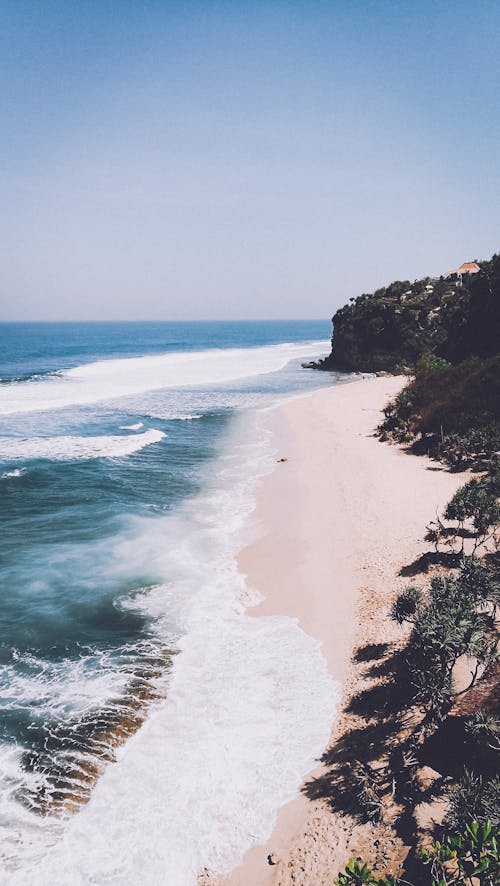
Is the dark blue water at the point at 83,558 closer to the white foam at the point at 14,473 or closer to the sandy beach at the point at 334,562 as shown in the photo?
the white foam at the point at 14,473

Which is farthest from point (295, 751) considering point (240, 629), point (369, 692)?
point (240, 629)

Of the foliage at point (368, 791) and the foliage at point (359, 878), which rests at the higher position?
the foliage at point (359, 878)

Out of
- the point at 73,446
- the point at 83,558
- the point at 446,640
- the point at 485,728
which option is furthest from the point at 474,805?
the point at 73,446

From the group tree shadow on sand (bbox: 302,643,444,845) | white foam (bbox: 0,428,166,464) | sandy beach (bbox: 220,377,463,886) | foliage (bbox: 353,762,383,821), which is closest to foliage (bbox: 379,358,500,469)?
sandy beach (bbox: 220,377,463,886)

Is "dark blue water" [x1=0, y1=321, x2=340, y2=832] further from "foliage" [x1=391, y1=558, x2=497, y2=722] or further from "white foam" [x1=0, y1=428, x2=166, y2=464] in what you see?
"foliage" [x1=391, y1=558, x2=497, y2=722]

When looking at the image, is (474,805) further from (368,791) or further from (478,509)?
(478,509)

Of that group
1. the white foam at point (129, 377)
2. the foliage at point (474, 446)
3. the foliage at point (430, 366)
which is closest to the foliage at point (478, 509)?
the foliage at point (474, 446)

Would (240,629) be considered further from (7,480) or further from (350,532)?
(7,480)

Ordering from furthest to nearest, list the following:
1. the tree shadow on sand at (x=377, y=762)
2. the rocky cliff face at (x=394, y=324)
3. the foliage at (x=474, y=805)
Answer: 1. the rocky cliff face at (x=394, y=324)
2. the tree shadow on sand at (x=377, y=762)
3. the foliage at (x=474, y=805)
